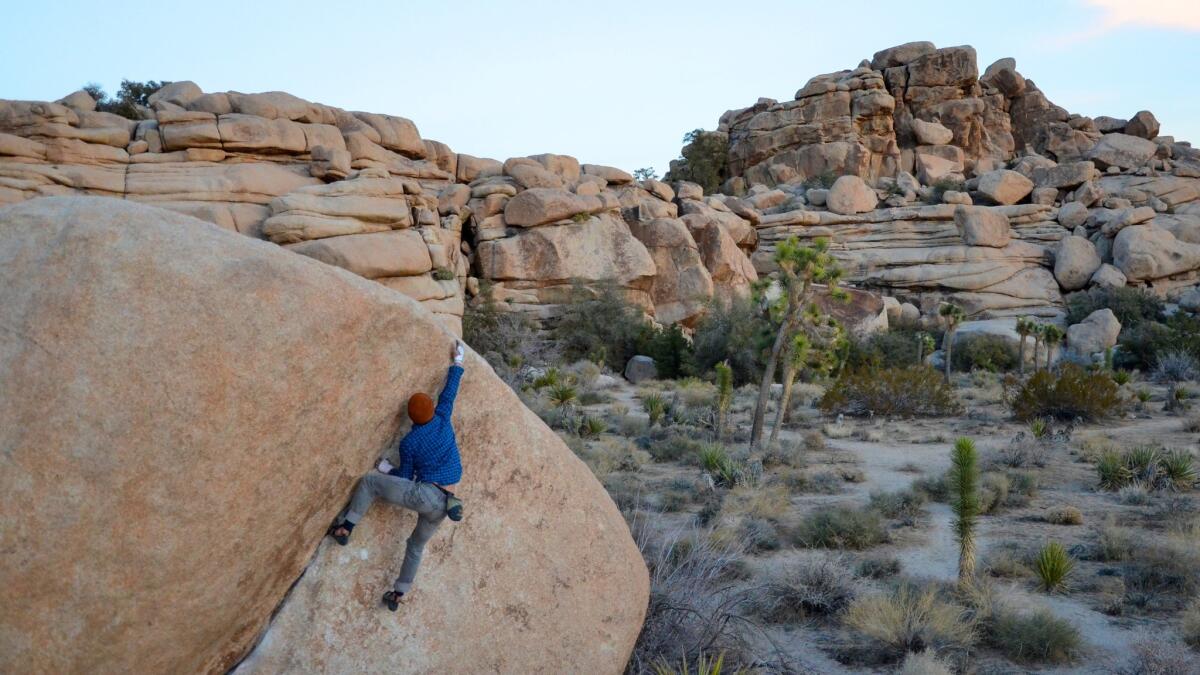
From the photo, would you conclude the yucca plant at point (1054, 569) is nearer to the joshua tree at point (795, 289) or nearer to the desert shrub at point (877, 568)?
the desert shrub at point (877, 568)

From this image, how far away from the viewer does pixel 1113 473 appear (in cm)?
1172

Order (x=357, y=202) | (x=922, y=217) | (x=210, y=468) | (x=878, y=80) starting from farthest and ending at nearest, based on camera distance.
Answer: (x=878, y=80) → (x=922, y=217) → (x=357, y=202) → (x=210, y=468)

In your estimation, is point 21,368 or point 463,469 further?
point 463,469

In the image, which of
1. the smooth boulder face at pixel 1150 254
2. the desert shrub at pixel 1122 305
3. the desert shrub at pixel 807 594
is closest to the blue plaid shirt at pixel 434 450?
the desert shrub at pixel 807 594

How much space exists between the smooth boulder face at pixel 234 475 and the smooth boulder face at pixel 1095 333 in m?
36.1

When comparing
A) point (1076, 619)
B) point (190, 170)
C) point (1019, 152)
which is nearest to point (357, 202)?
point (190, 170)

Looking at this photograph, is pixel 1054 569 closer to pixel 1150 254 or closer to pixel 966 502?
pixel 966 502

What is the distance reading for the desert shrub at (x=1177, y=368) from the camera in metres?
26.8

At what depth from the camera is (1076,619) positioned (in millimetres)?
7094

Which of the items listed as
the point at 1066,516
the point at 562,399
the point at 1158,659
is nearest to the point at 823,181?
the point at 562,399

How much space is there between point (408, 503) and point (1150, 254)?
46.6m

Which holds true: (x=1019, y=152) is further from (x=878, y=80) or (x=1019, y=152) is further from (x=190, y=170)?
(x=190, y=170)

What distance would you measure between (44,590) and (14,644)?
20 cm

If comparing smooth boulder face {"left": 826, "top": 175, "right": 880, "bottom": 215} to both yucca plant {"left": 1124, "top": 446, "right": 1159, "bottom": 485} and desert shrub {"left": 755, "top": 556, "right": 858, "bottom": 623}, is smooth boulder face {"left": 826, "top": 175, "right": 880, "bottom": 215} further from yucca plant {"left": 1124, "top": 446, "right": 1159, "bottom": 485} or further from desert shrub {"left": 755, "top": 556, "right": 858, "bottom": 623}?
desert shrub {"left": 755, "top": 556, "right": 858, "bottom": 623}
